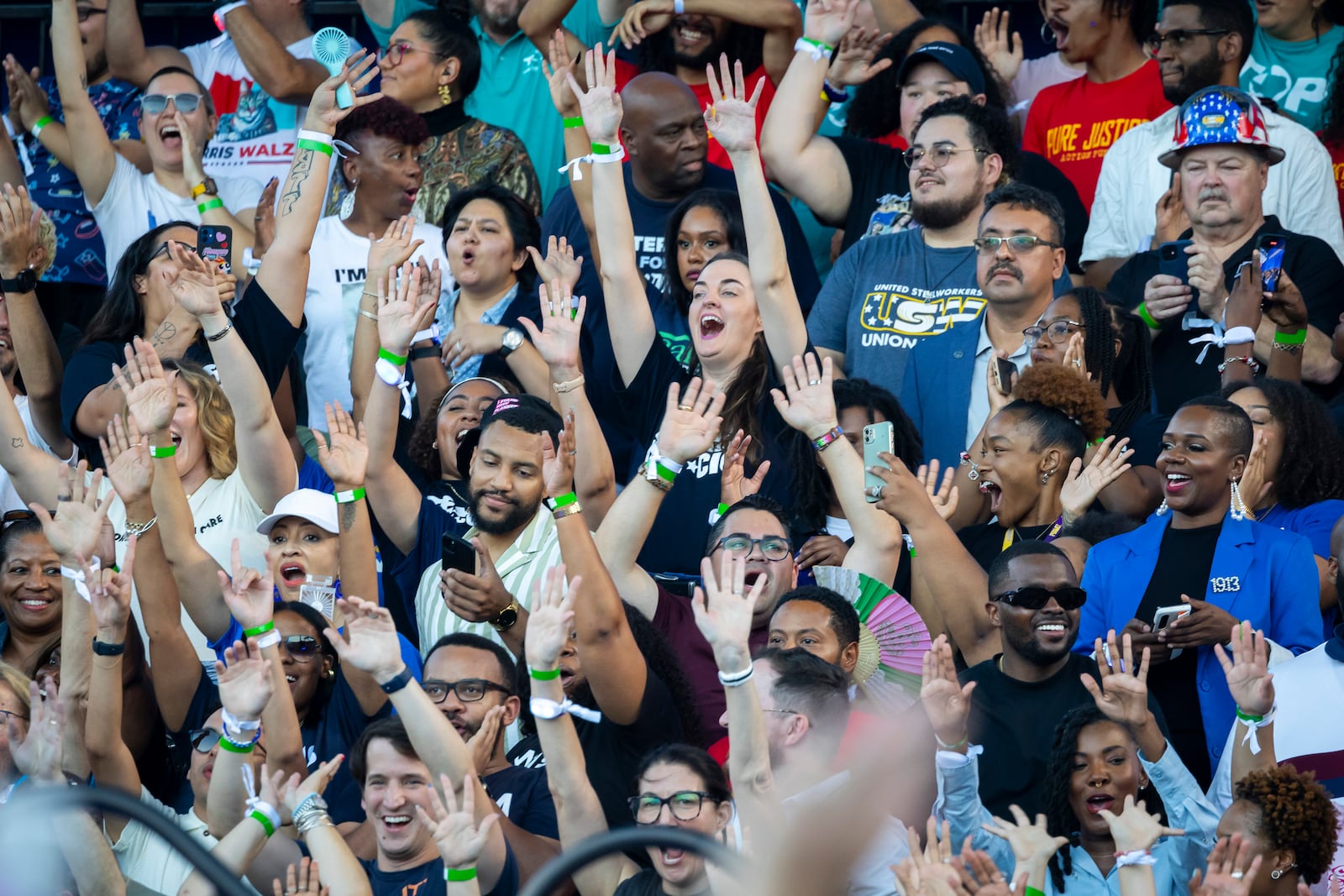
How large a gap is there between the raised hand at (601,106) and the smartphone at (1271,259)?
2242 millimetres

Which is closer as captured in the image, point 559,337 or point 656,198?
point 559,337

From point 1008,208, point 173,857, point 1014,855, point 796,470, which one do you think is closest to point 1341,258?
point 1008,208

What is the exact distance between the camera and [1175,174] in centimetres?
749

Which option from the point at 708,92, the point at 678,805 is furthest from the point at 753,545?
the point at 708,92

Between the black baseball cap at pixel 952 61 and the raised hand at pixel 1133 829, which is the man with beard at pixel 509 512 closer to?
the raised hand at pixel 1133 829

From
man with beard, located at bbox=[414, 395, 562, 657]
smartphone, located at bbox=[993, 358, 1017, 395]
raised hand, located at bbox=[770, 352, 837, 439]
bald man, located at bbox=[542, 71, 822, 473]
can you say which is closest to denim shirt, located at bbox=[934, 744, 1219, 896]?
raised hand, located at bbox=[770, 352, 837, 439]

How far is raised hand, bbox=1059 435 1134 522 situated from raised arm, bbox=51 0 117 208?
4.47 meters

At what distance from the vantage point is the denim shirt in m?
5.12

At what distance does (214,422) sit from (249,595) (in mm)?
1341

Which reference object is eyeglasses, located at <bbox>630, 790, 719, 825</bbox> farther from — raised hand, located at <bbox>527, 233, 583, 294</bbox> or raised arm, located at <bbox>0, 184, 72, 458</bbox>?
raised arm, located at <bbox>0, 184, 72, 458</bbox>

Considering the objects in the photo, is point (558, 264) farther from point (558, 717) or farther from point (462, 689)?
point (558, 717)

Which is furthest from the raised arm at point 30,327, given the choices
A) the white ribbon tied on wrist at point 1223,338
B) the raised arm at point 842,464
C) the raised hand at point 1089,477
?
the white ribbon tied on wrist at point 1223,338

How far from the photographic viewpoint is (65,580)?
6.01 meters

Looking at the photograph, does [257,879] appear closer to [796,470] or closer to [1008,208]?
[796,470]
